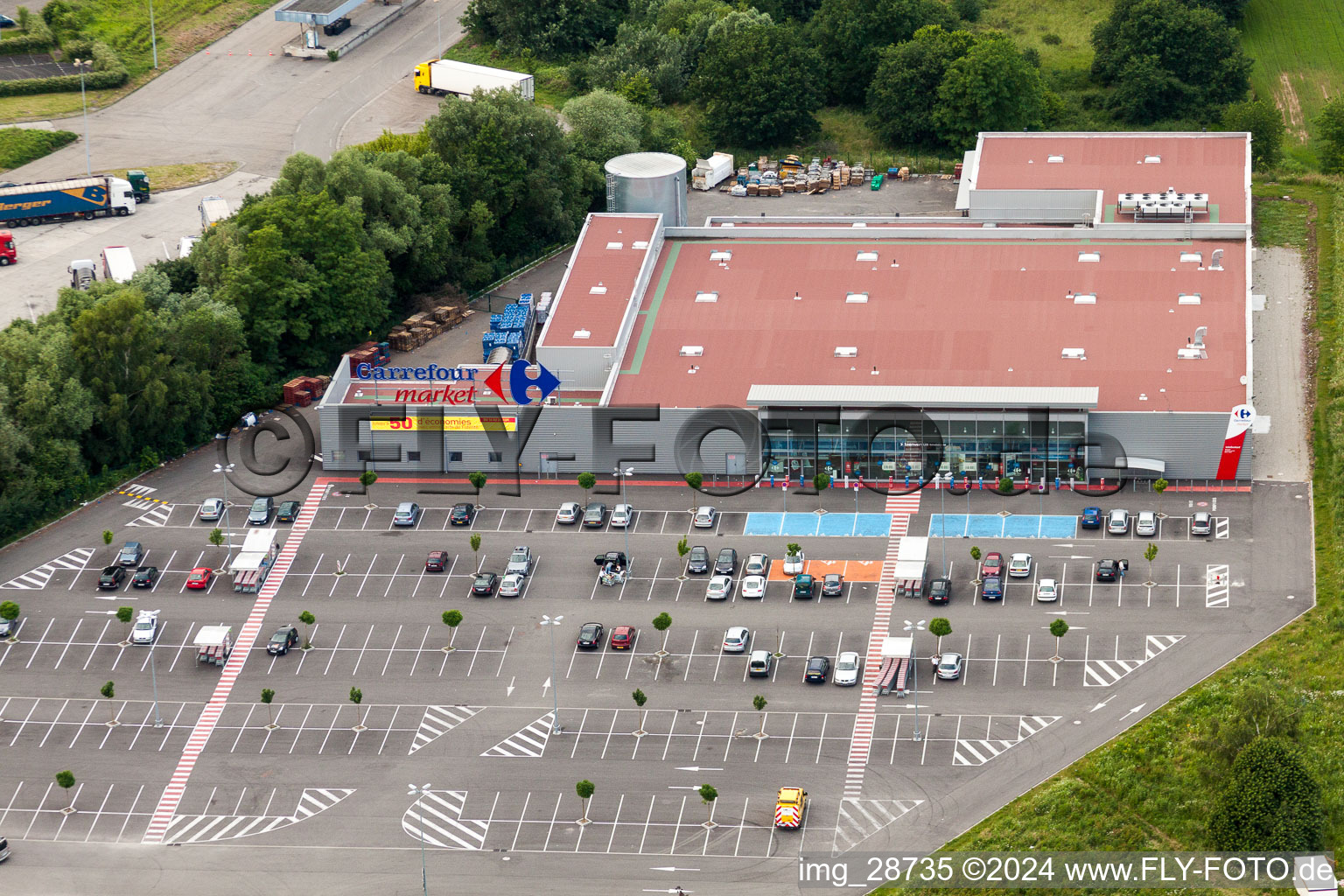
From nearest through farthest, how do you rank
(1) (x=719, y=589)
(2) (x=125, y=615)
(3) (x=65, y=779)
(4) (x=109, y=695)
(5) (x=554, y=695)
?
(3) (x=65, y=779) < (5) (x=554, y=695) < (4) (x=109, y=695) < (2) (x=125, y=615) < (1) (x=719, y=589)

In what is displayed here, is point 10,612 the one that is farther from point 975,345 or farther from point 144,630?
point 975,345

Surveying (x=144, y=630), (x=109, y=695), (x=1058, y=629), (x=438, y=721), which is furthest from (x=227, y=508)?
A: (x=1058, y=629)

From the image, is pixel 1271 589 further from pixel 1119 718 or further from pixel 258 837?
pixel 258 837

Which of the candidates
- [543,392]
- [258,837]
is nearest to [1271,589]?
[543,392]

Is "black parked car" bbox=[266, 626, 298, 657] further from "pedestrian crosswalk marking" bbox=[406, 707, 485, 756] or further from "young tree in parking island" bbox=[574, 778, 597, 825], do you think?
"young tree in parking island" bbox=[574, 778, 597, 825]

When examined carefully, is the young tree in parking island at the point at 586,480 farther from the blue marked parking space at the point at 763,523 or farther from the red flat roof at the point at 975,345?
the blue marked parking space at the point at 763,523

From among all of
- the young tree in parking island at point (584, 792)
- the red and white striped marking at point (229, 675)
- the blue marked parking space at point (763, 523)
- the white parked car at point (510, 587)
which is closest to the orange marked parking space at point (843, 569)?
the blue marked parking space at point (763, 523)

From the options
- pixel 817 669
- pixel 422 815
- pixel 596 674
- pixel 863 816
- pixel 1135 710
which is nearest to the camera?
pixel 863 816
